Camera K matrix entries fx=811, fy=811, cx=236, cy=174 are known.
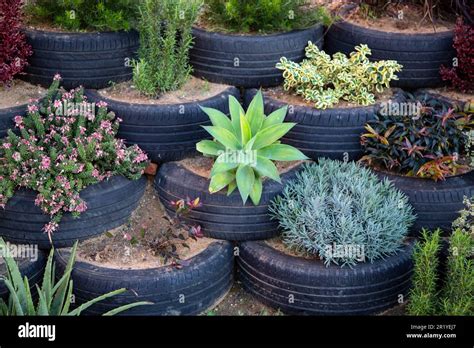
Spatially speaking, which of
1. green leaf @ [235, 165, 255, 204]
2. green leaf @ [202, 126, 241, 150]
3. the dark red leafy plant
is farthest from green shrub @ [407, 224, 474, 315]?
the dark red leafy plant

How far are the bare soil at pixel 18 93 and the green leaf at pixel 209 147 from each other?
4.57 feet

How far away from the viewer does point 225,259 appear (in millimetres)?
5727

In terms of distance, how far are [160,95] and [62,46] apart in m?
0.84

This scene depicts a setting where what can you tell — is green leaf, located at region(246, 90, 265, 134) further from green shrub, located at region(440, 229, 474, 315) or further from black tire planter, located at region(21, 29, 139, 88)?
green shrub, located at region(440, 229, 474, 315)

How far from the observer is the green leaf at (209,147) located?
226 inches

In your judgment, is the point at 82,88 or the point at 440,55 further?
the point at 440,55

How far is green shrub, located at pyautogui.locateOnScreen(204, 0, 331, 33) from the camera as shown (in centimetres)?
646

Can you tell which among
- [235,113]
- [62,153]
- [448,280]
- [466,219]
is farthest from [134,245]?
[466,219]

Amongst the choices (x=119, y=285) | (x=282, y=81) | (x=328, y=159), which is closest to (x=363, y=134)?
(x=328, y=159)

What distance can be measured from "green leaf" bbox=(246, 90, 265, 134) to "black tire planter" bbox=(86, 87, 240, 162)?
414mm

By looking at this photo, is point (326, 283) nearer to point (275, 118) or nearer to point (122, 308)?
point (275, 118)

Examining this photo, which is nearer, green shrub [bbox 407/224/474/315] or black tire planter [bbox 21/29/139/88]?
green shrub [bbox 407/224/474/315]
